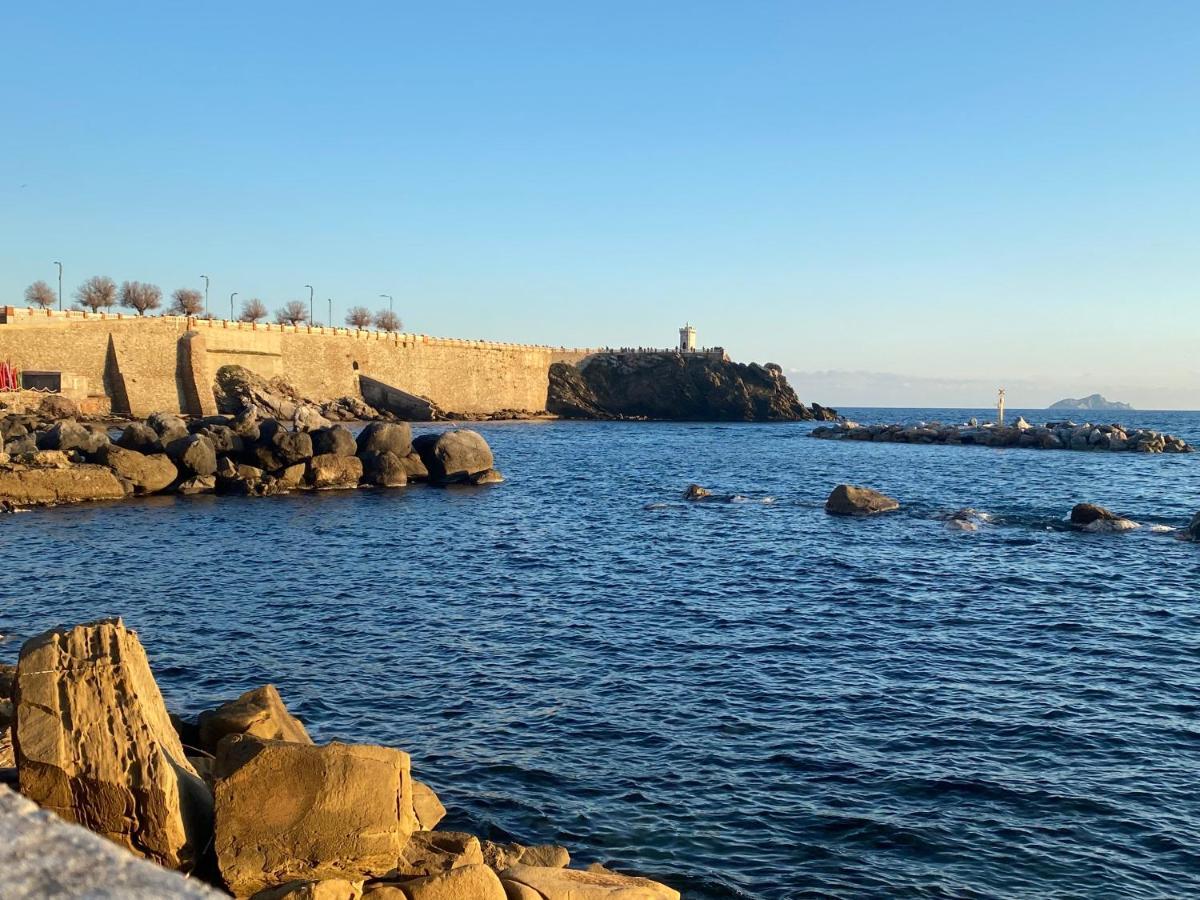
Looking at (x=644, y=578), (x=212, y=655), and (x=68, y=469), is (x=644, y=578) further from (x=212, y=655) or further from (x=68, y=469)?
(x=68, y=469)

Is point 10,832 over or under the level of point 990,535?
over

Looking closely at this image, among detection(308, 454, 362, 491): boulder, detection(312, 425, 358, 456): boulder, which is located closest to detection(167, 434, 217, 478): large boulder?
detection(308, 454, 362, 491): boulder

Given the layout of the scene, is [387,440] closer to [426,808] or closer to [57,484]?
[57,484]

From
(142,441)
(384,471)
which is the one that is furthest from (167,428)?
Result: (384,471)

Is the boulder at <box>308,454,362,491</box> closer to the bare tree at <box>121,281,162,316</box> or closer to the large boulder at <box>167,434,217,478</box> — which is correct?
the large boulder at <box>167,434,217,478</box>

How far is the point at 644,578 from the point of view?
24.6 m

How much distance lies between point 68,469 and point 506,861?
34649 mm

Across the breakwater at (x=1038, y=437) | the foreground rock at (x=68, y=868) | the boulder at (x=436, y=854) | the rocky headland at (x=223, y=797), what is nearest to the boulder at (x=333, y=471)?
the boulder at (x=436, y=854)

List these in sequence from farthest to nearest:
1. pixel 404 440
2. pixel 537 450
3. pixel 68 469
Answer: pixel 537 450, pixel 404 440, pixel 68 469

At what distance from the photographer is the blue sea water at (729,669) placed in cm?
1052

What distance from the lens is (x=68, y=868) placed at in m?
2.36

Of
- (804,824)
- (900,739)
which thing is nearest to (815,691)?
(900,739)

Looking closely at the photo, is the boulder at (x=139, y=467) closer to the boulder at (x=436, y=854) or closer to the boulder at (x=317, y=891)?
the boulder at (x=436, y=854)

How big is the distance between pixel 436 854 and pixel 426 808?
1.64m
